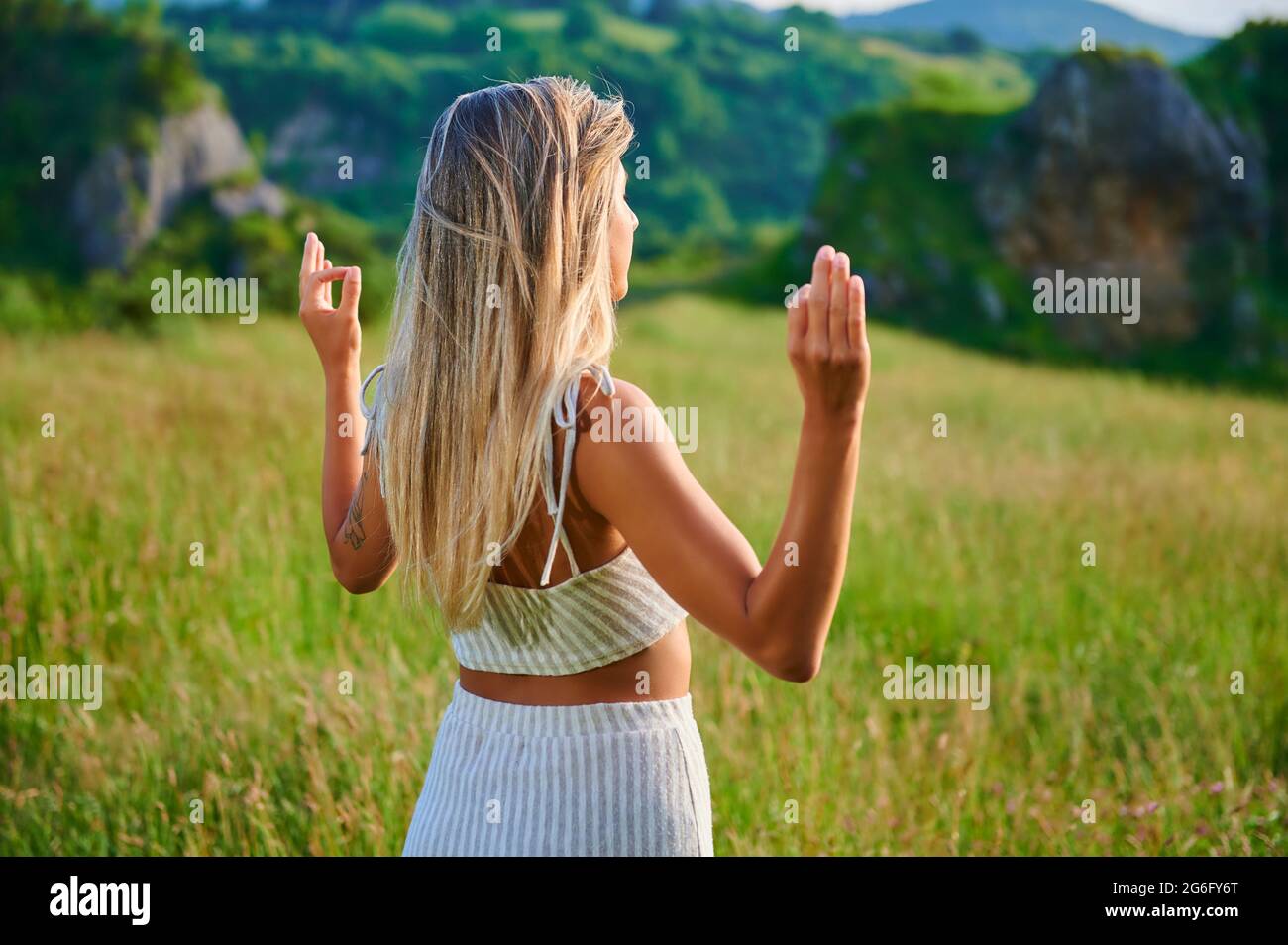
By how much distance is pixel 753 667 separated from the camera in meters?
4.43

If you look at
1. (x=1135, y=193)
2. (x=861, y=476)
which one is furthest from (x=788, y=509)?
(x=1135, y=193)

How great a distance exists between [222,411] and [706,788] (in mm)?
7421

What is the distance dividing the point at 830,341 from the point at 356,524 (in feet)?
3.38

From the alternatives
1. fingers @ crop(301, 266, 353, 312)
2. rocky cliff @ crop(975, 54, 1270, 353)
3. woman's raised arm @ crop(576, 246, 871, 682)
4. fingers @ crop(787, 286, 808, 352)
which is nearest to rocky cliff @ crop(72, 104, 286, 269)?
rocky cliff @ crop(975, 54, 1270, 353)

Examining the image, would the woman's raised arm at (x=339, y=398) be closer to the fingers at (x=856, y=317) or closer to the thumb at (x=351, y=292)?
the thumb at (x=351, y=292)

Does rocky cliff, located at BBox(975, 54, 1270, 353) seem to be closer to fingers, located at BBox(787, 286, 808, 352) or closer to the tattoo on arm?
the tattoo on arm

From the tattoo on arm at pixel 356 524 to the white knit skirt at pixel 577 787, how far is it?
0.42 meters

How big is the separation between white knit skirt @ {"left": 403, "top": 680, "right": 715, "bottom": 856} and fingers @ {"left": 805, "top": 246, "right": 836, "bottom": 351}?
27.6 inches

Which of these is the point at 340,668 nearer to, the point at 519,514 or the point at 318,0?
the point at 519,514

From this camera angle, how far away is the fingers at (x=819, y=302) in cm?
139

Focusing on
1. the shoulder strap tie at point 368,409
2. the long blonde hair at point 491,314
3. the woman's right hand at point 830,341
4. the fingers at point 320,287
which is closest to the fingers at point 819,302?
the woman's right hand at point 830,341

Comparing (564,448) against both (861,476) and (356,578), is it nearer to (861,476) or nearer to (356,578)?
(356,578)

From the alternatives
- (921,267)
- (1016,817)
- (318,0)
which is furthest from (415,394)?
(318,0)
